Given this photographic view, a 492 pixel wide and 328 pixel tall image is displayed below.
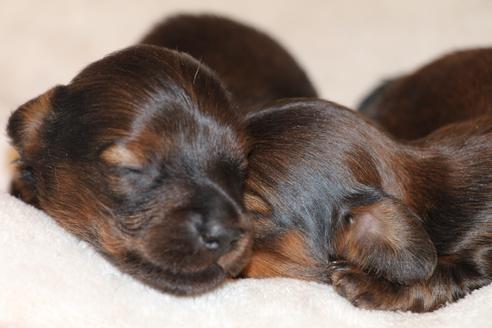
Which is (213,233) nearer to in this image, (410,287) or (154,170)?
(154,170)

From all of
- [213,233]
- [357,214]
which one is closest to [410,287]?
[357,214]

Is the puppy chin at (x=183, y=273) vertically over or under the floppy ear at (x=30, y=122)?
under

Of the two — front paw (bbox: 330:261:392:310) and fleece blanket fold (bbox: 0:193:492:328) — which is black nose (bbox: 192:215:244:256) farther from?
front paw (bbox: 330:261:392:310)

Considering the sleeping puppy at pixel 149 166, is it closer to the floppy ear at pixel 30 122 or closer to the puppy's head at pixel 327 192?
the floppy ear at pixel 30 122

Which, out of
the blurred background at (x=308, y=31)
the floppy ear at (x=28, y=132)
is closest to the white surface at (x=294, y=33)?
the blurred background at (x=308, y=31)

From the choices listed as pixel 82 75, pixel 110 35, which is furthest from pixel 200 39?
pixel 82 75

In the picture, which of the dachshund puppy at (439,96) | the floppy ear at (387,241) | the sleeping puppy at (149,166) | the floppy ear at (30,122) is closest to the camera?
the sleeping puppy at (149,166)

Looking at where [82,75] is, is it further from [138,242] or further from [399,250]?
[399,250]

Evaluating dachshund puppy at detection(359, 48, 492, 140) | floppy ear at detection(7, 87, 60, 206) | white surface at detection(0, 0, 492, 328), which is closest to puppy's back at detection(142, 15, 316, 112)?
dachshund puppy at detection(359, 48, 492, 140)
